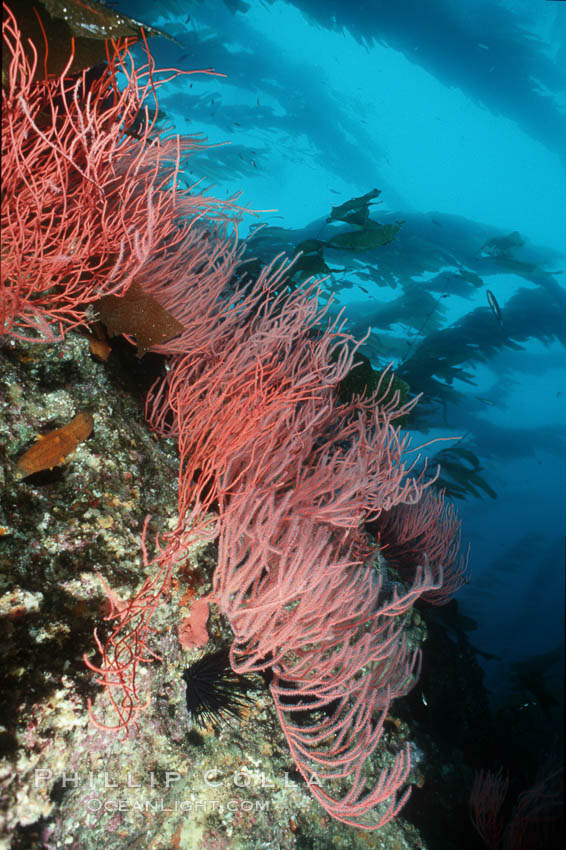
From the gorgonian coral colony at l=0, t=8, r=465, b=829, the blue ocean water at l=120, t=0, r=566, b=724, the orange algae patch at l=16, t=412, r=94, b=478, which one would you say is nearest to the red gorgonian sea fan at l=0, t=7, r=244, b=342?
the gorgonian coral colony at l=0, t=8, r=465, b=829

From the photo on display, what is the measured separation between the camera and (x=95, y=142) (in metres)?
1.67

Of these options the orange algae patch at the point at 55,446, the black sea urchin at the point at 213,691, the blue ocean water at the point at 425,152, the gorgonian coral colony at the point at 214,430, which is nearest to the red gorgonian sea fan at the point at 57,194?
the gorgonian coral colony at the point at 214,430

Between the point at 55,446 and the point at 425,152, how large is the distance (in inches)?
1154

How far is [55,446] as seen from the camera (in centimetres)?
196

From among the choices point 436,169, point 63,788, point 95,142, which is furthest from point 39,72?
point 436,169

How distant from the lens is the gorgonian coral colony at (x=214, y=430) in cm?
179

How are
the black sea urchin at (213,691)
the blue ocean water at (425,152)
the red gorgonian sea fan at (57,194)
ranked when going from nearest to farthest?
1. the red gorgonian sea fan at (57,194)
2. the black sea urchin at (213,691)
3. the blue ocean water at (425,152)

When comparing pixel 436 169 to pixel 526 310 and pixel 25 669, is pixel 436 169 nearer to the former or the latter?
pixel 526 310

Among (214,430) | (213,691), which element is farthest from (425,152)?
(213,691)

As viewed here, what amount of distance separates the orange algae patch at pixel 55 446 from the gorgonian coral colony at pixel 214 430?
19.7 inches

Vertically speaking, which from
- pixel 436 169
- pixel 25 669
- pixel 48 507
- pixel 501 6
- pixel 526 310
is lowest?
pixel 526 310

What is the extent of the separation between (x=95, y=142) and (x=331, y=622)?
2.61m

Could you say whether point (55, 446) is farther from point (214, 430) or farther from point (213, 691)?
point (213, 691)

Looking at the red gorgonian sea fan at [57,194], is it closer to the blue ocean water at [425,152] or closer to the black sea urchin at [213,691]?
the black sea urchin at [213,691]
